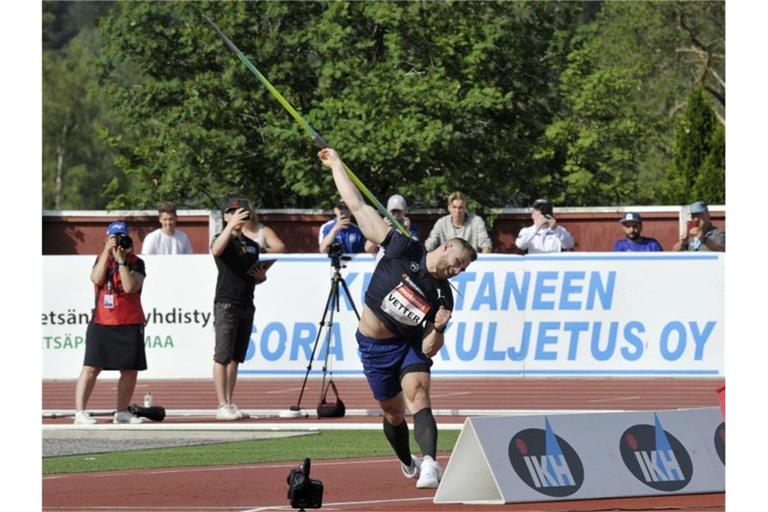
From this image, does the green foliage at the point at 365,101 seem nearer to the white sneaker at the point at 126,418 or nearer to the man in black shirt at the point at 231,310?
the man in black shirt at the point at 231,310

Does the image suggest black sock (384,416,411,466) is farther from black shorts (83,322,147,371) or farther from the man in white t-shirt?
the man in white t-shirt

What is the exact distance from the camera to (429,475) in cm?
1139

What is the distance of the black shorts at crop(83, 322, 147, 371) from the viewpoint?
1625cm

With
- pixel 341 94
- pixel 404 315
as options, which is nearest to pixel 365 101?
pixel 341 94

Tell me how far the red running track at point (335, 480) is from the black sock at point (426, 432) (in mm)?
310

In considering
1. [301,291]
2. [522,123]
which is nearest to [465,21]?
[522,123]

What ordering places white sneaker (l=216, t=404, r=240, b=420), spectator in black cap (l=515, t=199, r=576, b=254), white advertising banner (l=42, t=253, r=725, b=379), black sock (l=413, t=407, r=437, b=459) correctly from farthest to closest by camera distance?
1. spectator in black cap (l=515, t=199, r=576, b=254)
2. white advertising banner (l=42, t=253, r=725, b=379)
3. white sneaker (l=216, t=404, r=240, b=420)
4. black sock (l=413, t=407, r=437, b=459)

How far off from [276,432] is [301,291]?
17.2ft

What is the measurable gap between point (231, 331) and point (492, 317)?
181 inches

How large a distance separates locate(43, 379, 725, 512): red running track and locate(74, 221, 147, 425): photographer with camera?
0.93 metres

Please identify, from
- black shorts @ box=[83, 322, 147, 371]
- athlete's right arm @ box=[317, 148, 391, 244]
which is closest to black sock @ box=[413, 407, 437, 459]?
athlete's right arm @ box=[317, 148, 391, 244]

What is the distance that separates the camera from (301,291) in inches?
819

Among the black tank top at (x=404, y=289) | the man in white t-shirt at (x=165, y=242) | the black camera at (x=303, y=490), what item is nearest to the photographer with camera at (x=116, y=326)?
the man in white t-shirt at (x=165, y=242)
